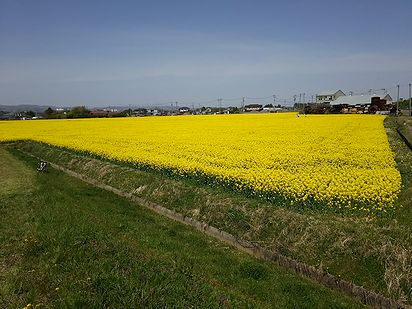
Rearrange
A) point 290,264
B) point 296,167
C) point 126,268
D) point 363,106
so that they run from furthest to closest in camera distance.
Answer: point 363,106 → point 296,167 → point 290,264 → point 126,268

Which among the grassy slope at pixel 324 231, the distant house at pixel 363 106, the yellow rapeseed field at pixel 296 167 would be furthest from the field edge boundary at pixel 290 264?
the distant house at pixel 363 106

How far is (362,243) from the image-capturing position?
7.30 meters

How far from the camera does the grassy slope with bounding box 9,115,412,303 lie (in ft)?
22.0

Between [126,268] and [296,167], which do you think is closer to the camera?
[126,268]

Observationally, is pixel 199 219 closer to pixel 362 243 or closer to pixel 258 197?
pixel 258 197

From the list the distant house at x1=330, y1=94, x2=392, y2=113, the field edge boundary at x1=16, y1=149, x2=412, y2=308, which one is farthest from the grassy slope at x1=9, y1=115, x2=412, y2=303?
the distant house at x1=330, y1=94, x2=392, y2=113

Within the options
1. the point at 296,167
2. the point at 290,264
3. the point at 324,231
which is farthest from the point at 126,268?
the point at 296,167

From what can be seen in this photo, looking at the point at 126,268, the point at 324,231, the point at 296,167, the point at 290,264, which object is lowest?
the point at 290,264

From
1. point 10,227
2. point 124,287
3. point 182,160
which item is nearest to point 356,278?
point 124,287

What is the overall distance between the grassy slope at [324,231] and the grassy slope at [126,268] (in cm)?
66

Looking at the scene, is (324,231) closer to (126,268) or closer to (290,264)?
(290,264)

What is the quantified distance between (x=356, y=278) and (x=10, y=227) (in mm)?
8316

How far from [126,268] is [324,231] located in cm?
419

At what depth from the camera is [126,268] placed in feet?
22.3
